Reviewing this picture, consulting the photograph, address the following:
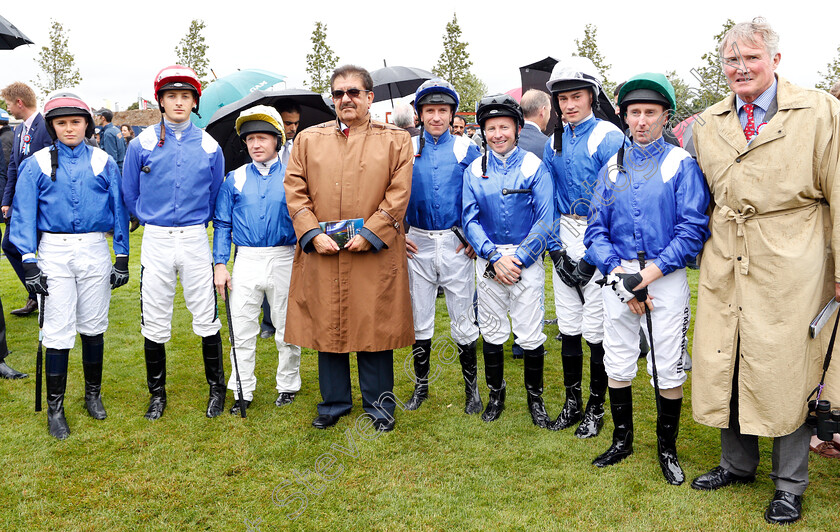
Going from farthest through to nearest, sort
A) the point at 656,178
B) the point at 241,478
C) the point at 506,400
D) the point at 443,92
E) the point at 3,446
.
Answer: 1. the point at 506,400
2. the point at 443,92
3. the point at 3,446
4. the point at 241,478
5. the point at 656,178

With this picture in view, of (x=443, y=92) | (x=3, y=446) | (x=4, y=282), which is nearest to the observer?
(x=3, y=446)

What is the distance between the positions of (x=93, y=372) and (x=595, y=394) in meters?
3.32

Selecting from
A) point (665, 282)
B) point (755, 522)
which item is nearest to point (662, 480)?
point (755, 522)

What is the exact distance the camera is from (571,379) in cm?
413

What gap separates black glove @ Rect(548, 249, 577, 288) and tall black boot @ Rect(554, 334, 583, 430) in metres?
0.44

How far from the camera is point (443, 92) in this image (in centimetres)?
412

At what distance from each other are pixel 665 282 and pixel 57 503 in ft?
10.7

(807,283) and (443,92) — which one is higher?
(443,92)

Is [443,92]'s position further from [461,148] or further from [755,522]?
[755,522]

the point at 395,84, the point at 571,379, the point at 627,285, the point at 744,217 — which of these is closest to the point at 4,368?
the point at 571,379

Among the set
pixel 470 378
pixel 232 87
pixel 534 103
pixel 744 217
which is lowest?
pixel 470 378

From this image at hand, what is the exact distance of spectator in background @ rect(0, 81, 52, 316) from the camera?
5828 mm

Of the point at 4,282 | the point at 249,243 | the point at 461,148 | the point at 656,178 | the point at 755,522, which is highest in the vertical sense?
the point at 461,148

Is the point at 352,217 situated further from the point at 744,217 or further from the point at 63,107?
the point at 744,217
